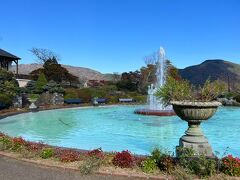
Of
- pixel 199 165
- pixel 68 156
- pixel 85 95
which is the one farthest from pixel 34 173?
pixel 85 95

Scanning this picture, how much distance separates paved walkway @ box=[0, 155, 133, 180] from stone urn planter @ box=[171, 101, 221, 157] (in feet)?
7.43

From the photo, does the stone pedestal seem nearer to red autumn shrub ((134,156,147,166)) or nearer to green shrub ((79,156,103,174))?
red autumn shrub ((134,156,147,166))

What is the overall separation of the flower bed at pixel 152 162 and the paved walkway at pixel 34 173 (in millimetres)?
281

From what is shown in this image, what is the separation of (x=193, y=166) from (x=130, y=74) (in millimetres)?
53514

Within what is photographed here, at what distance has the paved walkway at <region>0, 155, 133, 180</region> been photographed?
20.6 ft

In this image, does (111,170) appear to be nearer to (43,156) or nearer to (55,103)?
(43,156)

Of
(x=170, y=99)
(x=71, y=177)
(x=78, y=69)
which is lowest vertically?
(x=71, y=177)

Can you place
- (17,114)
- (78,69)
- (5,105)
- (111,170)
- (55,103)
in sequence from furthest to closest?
1. (78,69)
2. (55,103)
3. (5,105)
4. (17,114)
5. (111,170)

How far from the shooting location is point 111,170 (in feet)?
21.7

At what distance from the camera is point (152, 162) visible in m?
6.70

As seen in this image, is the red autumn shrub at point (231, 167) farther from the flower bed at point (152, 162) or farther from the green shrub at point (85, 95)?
Result: the green shrub at point (85, 95)

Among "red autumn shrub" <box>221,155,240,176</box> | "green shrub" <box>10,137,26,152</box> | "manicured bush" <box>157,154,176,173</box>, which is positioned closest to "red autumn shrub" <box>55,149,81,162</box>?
"green shrub" <box>10,137,26,152</box>

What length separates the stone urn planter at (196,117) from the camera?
7.52m

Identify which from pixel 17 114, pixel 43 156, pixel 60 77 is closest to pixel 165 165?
pixel 43 156
